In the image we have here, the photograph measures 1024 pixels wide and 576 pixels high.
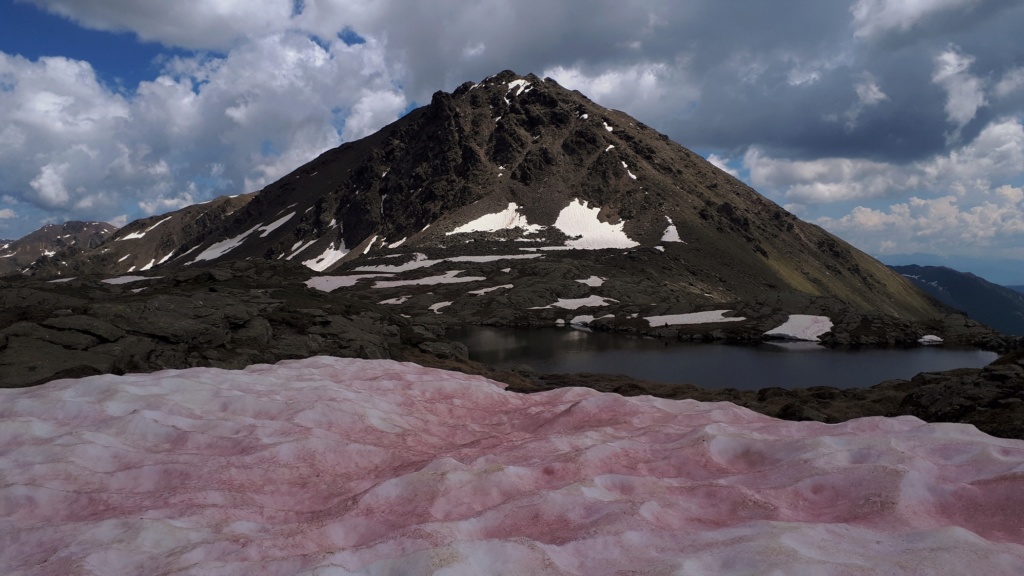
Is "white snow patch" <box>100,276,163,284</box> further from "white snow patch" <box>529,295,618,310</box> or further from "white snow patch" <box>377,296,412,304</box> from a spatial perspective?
"white snow patch" <box>529,295,618,310</box>

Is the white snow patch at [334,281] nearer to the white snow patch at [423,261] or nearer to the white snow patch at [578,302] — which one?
the white snow patch at [423,261]

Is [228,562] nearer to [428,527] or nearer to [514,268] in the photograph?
[428,527]

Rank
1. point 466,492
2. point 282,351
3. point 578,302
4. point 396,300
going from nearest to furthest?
point 466,492 < point 282,351 < point 578,302 < point 396,300

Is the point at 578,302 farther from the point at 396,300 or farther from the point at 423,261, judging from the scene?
the point at 423,261

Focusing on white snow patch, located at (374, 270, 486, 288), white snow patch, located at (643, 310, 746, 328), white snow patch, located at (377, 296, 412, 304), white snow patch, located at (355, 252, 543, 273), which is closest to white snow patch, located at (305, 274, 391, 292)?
white snow patch, located at (374, 270, 486, 288)

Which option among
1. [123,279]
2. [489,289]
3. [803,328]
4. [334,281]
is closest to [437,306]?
[489,289]

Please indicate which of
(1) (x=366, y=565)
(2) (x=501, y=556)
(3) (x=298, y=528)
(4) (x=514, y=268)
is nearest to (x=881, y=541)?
(2) (x=501, y=556)

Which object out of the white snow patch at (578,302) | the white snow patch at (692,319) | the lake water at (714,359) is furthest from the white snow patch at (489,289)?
the white snow patch at (692,319)
